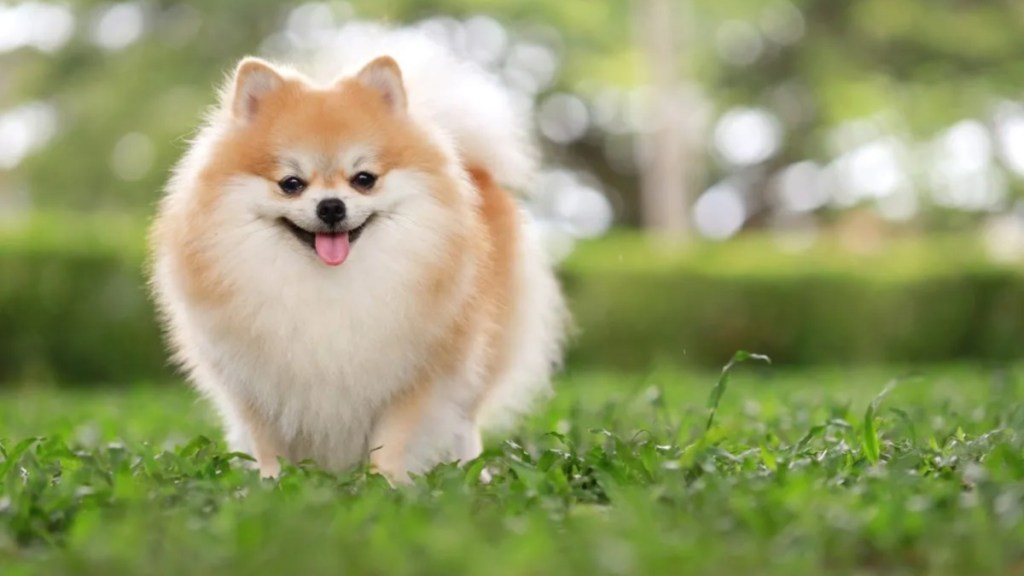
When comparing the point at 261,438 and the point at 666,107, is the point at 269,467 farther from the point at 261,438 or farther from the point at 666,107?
the point at 666,107

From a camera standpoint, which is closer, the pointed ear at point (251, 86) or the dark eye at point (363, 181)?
the dark eye at point (363, 181)

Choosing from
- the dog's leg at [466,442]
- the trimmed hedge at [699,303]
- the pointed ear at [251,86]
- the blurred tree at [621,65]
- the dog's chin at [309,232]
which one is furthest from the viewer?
the blurred tree at [621,65]

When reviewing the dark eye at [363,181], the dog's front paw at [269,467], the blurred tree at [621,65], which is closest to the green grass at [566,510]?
the dog's front paw at [269,467]

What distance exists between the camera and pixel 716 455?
3.39 metres

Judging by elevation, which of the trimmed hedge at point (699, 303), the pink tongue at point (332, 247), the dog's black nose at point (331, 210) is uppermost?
Result: the dog's black nose at point (331, 210)

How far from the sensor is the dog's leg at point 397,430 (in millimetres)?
3699

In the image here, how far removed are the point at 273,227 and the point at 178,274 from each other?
0.33m

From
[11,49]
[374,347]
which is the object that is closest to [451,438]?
[374,347]

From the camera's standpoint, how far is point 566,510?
9.53 ft

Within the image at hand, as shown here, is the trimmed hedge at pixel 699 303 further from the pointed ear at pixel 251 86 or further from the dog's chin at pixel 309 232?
the dog's chin at pixel 309 232

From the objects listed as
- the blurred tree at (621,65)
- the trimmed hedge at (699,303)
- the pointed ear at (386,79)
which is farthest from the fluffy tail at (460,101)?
the blurred tree at (621,65)

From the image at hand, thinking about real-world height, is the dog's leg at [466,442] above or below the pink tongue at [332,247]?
below

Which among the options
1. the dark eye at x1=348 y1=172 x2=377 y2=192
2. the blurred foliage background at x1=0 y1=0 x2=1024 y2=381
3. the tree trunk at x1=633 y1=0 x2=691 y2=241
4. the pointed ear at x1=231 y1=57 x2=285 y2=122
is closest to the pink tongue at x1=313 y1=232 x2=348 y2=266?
the dark eye at x1=348 y1=172 x2=377 y2=192

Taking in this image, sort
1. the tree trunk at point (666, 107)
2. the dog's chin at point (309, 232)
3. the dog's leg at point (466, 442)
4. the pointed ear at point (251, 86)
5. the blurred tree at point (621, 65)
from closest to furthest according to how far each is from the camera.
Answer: the dog's chin at point (309, 232) < the pointed ear at point (251, 86) < the dog's leg at point (466, 442) < the tree trunk at point (666, 107) < the blurred tree at point (621, 65)
